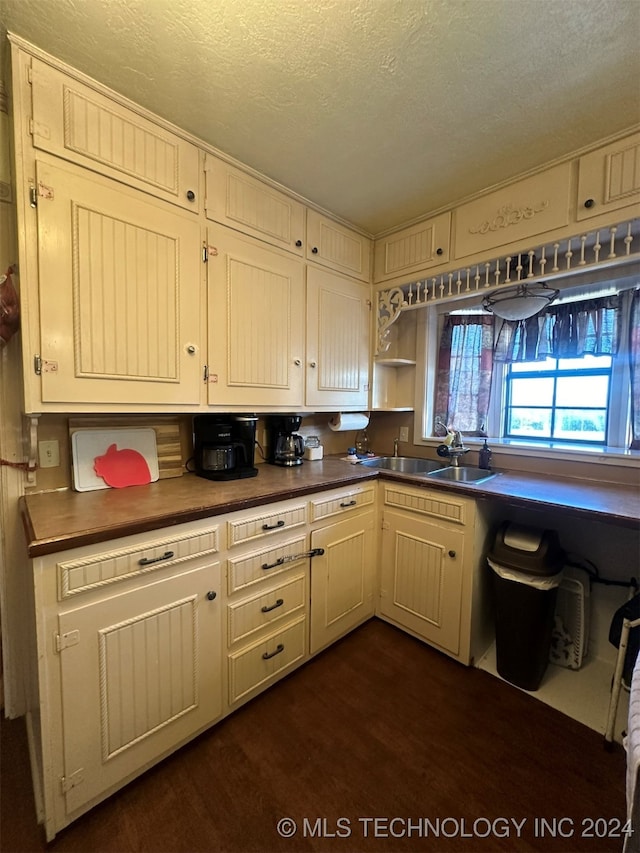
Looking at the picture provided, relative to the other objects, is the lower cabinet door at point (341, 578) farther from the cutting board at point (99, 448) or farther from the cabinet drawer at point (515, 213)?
the cabinet drawer at point (515, 213)

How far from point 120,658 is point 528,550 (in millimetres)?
1726

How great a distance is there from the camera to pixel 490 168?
67.1 inches

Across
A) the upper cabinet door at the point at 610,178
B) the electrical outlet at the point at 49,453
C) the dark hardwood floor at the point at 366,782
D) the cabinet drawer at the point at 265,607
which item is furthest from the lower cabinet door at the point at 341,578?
the upper cabinet door at the point at 610,178

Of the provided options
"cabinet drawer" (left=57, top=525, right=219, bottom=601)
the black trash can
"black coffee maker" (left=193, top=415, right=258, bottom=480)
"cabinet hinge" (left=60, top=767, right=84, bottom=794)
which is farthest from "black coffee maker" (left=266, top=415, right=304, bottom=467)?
"cabinet hinge" (left=60, top=767, right=84, bottom=794)

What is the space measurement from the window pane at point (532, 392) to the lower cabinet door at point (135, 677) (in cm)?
219

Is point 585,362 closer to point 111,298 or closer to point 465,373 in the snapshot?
point 465,373

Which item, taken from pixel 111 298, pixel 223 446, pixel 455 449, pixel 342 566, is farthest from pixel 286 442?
pixel 111 298

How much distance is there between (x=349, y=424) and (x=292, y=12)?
1.93 meters

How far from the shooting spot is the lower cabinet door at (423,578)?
1.81 m

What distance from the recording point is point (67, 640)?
1.04 metres

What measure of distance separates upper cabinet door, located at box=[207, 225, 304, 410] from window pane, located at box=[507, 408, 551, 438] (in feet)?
4.94

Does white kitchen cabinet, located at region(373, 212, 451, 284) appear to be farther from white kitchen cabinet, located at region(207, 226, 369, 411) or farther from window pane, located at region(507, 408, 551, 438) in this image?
window pane, located at region(507, 408, 551, 438)

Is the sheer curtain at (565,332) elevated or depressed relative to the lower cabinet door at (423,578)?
elevated

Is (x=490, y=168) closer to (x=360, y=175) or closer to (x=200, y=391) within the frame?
(x=360, y=175)
